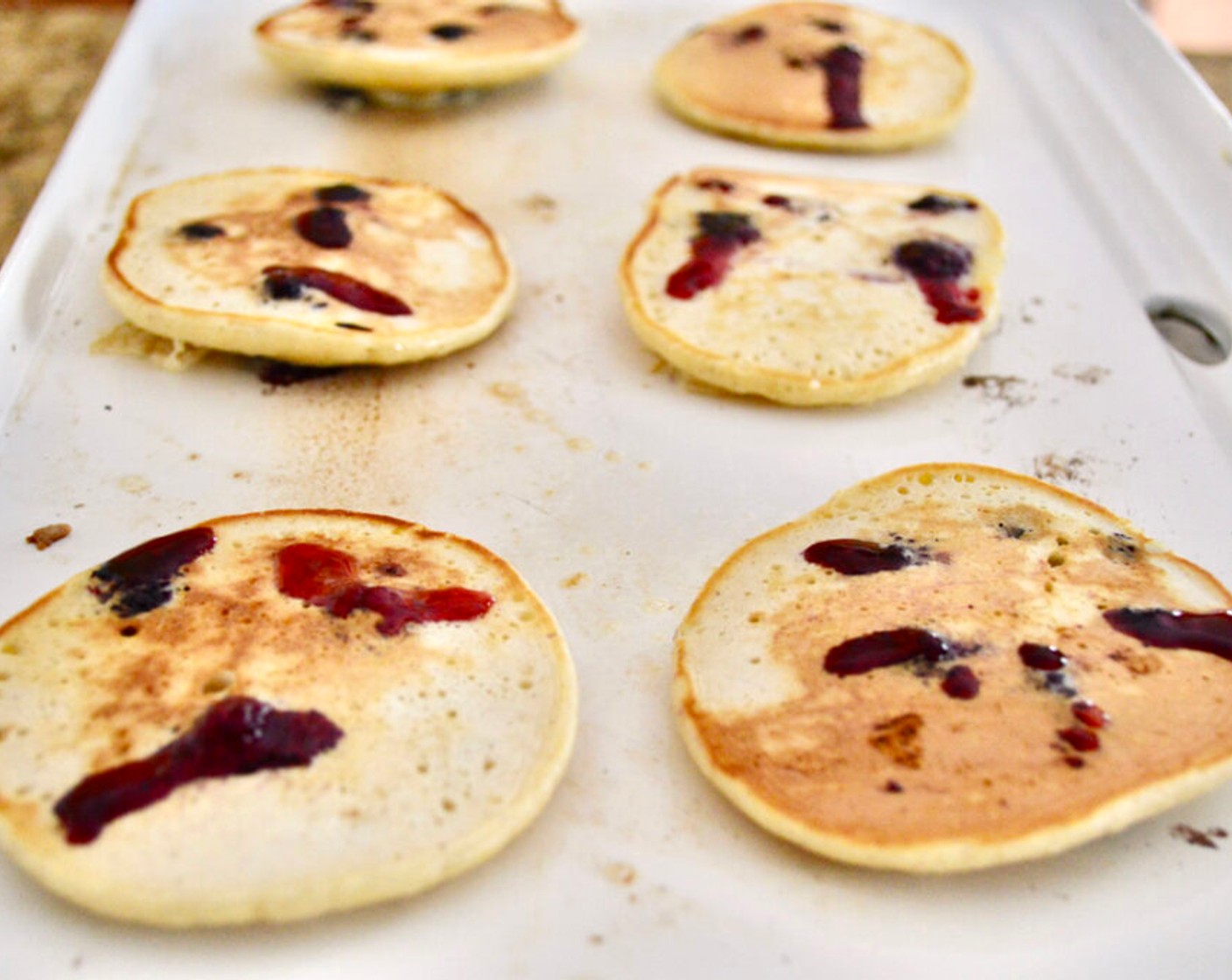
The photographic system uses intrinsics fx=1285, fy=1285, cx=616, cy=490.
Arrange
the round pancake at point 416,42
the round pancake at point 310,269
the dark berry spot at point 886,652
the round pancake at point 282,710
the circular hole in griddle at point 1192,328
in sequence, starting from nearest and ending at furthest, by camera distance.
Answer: the round pancake at point 282,710
the dark berry spot at point 886,652
the round pancake at point 310,269
the circular hole in griddle at point 1192,328
the round pancake at point 416,42

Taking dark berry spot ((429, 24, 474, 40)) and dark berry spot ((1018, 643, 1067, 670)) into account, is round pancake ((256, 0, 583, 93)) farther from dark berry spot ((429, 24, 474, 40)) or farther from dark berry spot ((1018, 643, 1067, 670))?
dark berry spot ((1018, 643, 1067, 670))

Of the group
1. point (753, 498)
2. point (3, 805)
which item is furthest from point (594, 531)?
point (3, 805)

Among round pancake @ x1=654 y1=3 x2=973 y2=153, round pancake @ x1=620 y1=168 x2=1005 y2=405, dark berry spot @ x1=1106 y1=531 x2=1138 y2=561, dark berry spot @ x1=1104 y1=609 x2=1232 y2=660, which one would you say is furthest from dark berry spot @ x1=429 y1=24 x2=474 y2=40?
dark berry spot @ x1=1104 y1=609 x2=1232 y2=660

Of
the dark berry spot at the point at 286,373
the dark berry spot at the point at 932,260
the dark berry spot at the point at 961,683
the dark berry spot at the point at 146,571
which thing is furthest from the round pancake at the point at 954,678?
the dark berry spot at the point at 286,373

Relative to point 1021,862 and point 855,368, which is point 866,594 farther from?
point 855,368

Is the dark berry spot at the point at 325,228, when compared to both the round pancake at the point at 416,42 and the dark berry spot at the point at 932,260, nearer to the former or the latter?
the round pancake at the point at 416,42

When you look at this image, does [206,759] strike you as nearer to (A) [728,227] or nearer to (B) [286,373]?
(B) [286,373]
